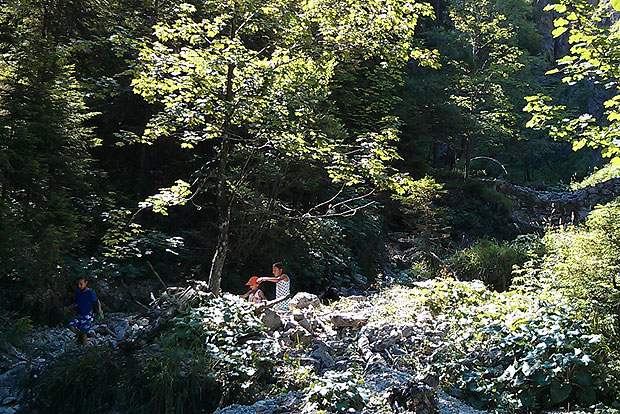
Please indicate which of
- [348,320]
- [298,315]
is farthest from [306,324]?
[348,320]

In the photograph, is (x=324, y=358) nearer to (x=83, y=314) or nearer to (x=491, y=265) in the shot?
(x=83, y=314)

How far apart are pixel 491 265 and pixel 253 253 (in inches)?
171

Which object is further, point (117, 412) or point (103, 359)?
point (103, 359)

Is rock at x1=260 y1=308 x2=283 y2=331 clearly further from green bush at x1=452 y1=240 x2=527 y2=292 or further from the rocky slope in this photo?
the rocky slope

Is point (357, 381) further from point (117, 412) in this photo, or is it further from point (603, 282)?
point (603, 282)

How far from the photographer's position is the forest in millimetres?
4148

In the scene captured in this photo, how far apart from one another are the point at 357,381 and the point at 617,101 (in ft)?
12.5

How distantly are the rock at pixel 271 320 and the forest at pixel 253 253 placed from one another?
0.08 feet

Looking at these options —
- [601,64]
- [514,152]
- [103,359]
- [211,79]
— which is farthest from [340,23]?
[514,152]

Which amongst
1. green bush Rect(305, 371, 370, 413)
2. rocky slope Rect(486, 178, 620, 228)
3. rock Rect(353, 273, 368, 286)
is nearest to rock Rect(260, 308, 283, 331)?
green bush Rect(305, 371, 370, 413)

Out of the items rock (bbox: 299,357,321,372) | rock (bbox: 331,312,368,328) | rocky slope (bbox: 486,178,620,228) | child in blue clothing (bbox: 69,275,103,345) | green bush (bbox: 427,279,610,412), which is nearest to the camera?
green bush (bbox: 427,279,610,412)

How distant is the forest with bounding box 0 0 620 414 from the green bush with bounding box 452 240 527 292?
0.03 metres

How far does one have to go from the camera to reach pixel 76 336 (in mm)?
5891

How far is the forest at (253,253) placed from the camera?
4.15 m
